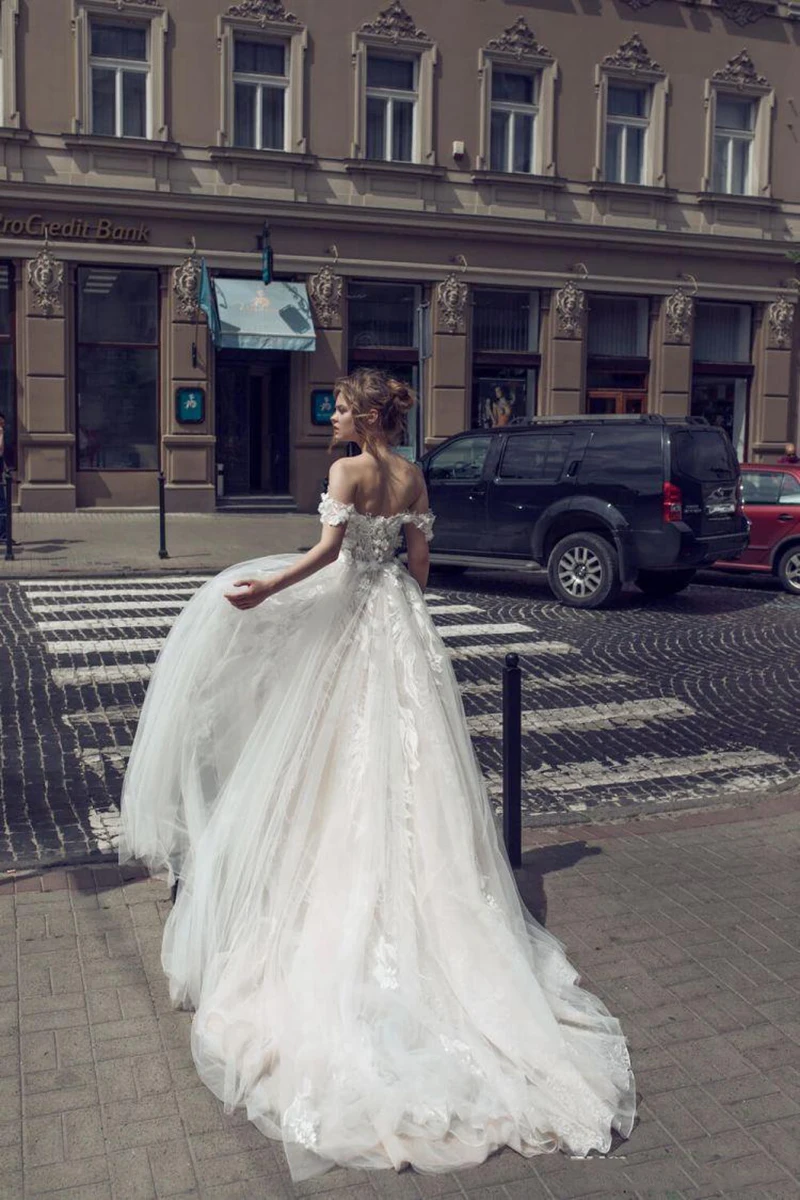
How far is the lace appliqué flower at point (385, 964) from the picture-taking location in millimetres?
3859

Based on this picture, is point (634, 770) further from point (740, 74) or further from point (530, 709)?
point (740, 74)

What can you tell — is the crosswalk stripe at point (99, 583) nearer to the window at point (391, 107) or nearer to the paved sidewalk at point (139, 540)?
the paved sidewalk at point (139, 540)

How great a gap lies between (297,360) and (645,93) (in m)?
8.96

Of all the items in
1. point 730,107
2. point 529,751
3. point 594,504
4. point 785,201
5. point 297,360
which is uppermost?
point 730,107

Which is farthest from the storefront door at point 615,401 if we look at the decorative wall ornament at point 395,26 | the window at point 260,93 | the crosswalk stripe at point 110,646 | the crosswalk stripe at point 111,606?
the crosswalk stripe at point 110,646

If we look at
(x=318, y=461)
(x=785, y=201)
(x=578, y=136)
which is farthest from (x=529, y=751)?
(x=785, y=201)

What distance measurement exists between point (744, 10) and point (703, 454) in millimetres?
15883

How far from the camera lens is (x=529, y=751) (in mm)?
8203

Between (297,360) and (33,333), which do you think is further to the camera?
(297,360)

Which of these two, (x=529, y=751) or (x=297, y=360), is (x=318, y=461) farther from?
(x=529, y=751)

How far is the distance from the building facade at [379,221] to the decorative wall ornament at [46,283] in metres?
0.07

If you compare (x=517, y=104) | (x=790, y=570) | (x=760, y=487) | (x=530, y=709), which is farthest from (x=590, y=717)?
(x=517, y=104)

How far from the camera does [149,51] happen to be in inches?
850

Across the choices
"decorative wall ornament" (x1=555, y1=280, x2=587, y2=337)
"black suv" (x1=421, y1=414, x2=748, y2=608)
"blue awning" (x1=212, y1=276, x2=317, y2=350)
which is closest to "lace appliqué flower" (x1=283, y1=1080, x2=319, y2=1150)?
"black suv" (x1=421, y1=414, x2=748, y2=608)
